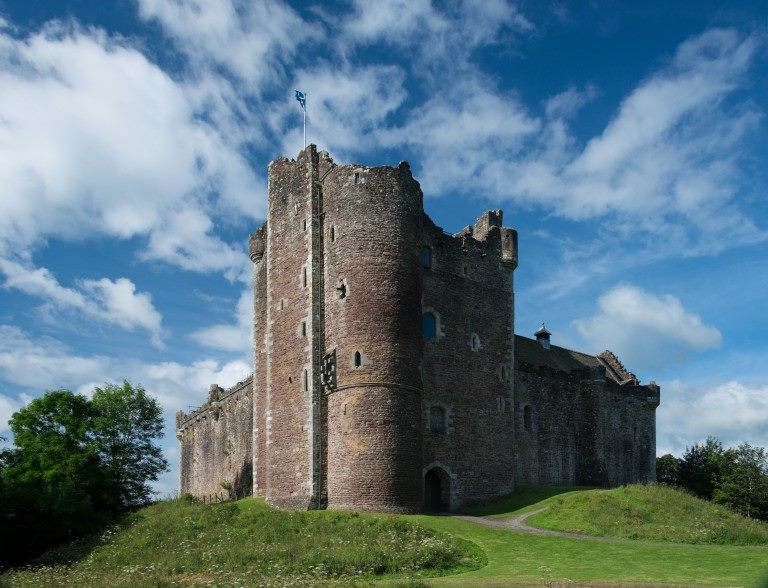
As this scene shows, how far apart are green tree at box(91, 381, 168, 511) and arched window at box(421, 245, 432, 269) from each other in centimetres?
2012

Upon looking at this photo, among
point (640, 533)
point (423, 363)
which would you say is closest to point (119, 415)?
point (423, 363)

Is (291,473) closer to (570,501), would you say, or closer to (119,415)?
(570,501)

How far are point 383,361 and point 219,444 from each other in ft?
75.5

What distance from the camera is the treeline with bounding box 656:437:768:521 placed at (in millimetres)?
52938

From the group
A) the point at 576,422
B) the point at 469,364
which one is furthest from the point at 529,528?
the point at 576,422

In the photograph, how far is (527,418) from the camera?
154ft

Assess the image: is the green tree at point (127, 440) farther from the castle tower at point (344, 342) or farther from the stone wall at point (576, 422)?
the stone wall at point (576, 422)

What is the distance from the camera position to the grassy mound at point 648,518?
2903 cm

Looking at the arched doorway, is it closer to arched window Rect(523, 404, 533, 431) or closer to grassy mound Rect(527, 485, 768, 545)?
grassy mound Rect(527, 485, 768, 545)

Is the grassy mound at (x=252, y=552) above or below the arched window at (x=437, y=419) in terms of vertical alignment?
below

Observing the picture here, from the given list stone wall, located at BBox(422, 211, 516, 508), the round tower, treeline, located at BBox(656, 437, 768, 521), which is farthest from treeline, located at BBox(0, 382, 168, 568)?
treeline, located at BBox(656, 437, 768, 521)

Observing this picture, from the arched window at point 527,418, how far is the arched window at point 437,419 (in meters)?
9.48

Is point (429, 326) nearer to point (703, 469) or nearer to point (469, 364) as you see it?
point (469, 364)

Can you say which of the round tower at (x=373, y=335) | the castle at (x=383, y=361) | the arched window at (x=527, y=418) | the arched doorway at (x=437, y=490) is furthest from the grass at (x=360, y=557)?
the arched window at (x=527, y=418)
